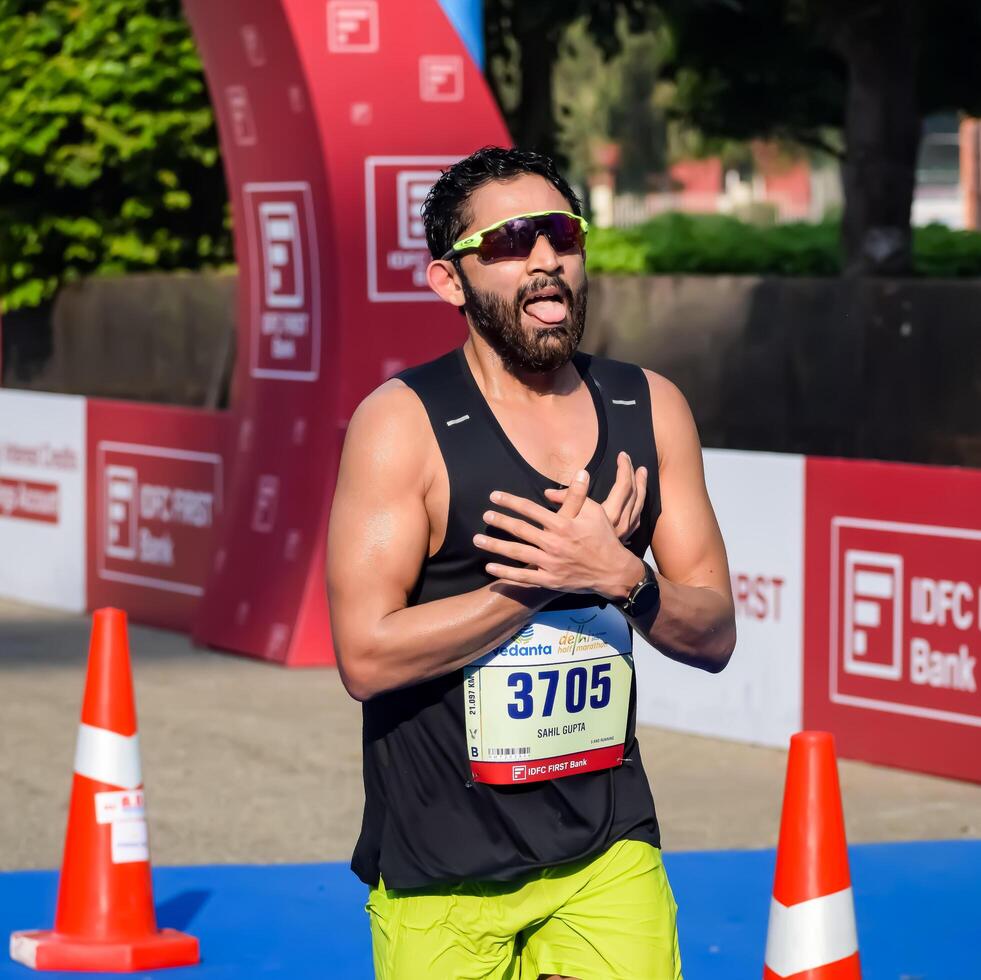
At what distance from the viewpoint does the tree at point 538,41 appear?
15695mm

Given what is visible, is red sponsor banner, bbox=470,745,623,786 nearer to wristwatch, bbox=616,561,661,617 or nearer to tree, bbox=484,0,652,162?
wristwatch, bbox=616,561,661,617

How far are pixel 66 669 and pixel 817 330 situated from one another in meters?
7.02

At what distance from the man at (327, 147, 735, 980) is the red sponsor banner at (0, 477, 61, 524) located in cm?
1003

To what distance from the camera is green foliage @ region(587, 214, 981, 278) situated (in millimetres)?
18938

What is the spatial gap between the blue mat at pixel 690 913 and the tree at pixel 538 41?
Answer: 956cm

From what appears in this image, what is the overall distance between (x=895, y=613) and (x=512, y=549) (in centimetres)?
546

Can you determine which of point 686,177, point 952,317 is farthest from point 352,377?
point 686,177

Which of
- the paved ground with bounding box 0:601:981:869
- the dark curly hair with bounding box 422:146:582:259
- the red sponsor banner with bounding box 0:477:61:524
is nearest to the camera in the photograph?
the dark curly hair with bounding box 422:146:582:259

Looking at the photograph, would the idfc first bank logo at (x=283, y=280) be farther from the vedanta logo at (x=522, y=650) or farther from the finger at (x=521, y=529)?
the finger at (x=521, y=529)

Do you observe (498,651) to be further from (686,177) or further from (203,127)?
(686,177)

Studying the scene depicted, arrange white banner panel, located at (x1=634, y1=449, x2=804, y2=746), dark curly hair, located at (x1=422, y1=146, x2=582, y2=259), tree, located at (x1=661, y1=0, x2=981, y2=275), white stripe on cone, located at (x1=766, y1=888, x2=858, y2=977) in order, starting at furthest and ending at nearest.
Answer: tree, located at (x1=661, y1=0, x2=981, y2=275) < white banner panel, located at (x1=634, y1=449, x2=804, y2=746) < white stripe on cone, located at (x1=766, y1=888, x2=858, y2=977) < dark curly hair, located at (x1=422, y1=146, x2=582, y2=259)

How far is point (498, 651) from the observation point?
138 inches

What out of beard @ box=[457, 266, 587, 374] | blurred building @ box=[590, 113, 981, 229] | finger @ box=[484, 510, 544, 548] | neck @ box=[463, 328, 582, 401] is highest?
blurred building @ box=[590, 113, 981, 229]

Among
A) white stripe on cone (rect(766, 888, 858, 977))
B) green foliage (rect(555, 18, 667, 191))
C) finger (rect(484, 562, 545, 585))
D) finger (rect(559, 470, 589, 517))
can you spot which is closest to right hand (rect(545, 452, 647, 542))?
finger (rect(559, 470, 589, 517))
